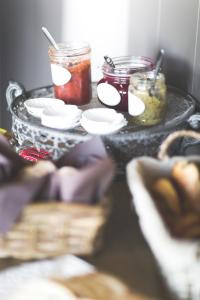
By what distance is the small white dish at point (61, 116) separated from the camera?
800 mm

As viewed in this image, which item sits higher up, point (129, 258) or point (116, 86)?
point (116, 86)

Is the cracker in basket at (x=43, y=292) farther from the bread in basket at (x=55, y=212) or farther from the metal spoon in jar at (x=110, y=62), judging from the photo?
the metal spoon in jar at (x=110, y=62)

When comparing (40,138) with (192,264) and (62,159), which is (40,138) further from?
(192,264)

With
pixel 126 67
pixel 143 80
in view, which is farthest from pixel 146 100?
pixel 126 67

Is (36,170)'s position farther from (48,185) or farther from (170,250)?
(170,250)

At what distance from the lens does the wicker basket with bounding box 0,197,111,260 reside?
58cm

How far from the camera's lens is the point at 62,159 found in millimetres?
681

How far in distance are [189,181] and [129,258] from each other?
12cm

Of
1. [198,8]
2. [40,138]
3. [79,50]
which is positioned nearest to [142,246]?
[40,138]

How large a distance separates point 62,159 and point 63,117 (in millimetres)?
142

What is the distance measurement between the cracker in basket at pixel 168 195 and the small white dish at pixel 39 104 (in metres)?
0.31

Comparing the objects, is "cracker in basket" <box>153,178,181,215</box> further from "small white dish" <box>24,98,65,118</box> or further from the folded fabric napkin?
"small white dish" <box>24,98,65,118</box>

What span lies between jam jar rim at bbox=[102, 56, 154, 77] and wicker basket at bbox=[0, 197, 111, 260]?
1.15 ft

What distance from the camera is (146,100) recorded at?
812 millimetres
